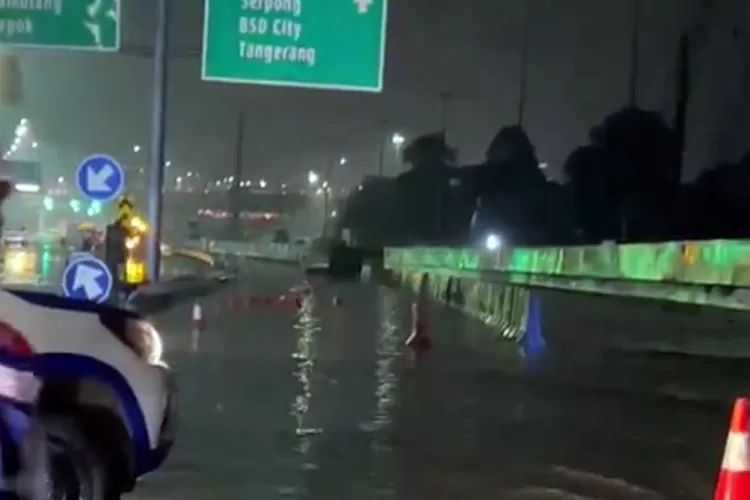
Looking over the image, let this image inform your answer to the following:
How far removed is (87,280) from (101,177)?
2.34 meters

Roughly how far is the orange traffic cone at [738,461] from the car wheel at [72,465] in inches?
112

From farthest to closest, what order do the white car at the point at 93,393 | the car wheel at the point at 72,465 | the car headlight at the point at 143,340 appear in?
the car headlight at the point at 143,340
the car wheel at the point at 72,465
the white car at the point at 93,393

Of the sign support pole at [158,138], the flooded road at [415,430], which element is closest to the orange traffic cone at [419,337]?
the flooded road at [415,430]

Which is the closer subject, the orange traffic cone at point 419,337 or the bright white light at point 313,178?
the orange traffic cone at point 419,337

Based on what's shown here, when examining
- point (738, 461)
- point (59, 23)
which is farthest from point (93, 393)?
point (59, 23)

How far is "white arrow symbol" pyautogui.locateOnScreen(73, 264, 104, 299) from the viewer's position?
17.9m

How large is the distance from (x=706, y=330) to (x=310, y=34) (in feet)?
25.3

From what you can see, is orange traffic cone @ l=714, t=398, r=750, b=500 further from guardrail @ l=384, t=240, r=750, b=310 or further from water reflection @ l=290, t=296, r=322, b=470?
guardrail @ l=384, t=240, r=750, b=310

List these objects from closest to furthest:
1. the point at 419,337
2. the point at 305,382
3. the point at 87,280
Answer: the point at 305,382
the point at 87,280
the point at 419,337

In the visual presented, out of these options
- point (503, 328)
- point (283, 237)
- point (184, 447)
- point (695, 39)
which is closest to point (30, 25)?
point (503, 328)

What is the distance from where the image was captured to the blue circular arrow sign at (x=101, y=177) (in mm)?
19906

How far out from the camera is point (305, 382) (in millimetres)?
17500

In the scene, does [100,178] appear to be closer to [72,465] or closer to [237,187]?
[72,465]

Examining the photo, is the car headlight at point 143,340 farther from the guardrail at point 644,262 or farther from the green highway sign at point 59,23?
the green highway sign at point 59,23
